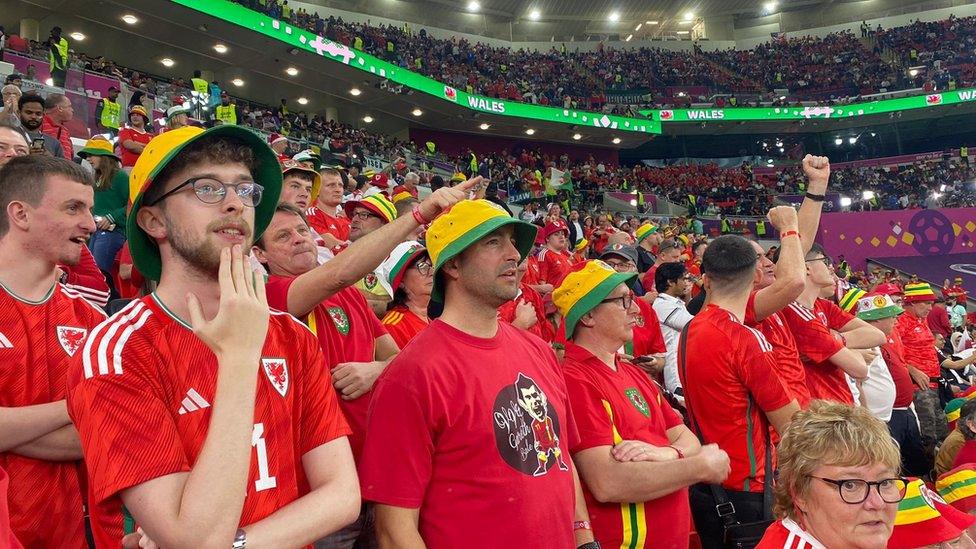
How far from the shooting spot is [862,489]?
6.55ft

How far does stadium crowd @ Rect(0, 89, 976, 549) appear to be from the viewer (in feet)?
4.50

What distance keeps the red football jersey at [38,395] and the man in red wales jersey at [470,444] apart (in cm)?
86

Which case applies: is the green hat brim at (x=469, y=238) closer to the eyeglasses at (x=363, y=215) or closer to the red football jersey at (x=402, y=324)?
the red football jersey at (x=402, y=324)

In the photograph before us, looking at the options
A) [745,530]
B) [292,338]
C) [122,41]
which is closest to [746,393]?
[745,530]

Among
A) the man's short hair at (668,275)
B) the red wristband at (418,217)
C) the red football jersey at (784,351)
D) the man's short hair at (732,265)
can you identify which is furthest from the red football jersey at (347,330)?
the man's short hair at (668,275)

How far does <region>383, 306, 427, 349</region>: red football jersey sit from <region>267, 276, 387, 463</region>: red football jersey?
0.37m

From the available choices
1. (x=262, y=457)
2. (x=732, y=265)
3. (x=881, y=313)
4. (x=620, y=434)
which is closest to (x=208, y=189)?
(x=262, y=457)

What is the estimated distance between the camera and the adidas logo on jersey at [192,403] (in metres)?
1.43

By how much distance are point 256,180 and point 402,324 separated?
147 cm

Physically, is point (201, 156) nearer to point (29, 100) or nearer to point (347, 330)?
point (347, 330)

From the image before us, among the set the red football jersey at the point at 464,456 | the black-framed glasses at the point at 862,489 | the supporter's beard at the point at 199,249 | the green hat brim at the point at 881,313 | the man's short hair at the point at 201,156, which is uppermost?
the man's short hair at the point at 201,156

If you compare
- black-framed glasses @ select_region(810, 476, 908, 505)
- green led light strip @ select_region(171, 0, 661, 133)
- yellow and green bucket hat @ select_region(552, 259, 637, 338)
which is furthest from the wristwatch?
green led light strip @ select_region(171, 0, 661, 133)

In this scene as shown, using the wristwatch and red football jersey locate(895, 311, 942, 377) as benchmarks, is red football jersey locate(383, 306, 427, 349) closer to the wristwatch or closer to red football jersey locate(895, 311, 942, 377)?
the wristwatch

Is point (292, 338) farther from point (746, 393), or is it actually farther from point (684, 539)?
point (746, 393)
